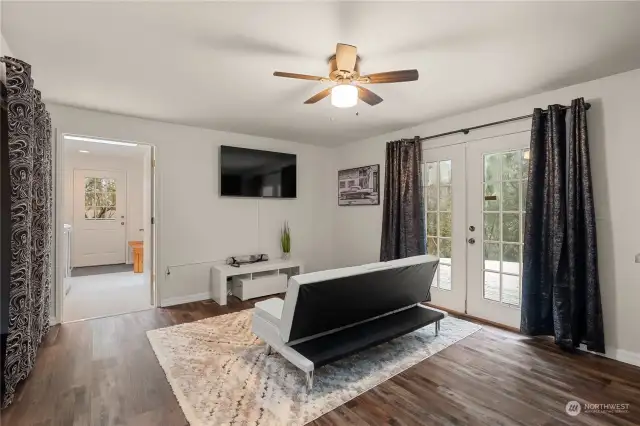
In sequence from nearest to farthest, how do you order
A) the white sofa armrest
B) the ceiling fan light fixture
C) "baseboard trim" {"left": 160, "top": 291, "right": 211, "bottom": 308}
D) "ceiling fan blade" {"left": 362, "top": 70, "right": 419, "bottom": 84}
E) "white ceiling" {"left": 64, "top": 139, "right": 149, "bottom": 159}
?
"ceiling fan blade" {"left": 362, "top": 70, "right": 419, "bottom": 84}
the ceiling fan light fixture
the white sofa armrest
"baseboard trim" {"left": 160, "top": 291, "right": 211, "bottom": 308}
"white ceiling" {"left": 64, "top": 139, "right": 149, "bottom": 159}

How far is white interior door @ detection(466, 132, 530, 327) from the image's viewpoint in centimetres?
320

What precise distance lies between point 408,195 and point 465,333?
1.72m

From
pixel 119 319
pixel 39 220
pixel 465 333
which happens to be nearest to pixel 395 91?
pixel 465 333

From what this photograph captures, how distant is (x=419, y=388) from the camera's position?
7.18 feet

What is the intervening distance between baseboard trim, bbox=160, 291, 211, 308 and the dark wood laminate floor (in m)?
1.03

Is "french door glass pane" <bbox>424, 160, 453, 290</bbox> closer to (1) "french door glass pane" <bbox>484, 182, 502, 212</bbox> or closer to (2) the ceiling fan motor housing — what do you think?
(1) "french door glass pane" <bbox>484, 182, 502, 212</bbox>

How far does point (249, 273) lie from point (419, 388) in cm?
282

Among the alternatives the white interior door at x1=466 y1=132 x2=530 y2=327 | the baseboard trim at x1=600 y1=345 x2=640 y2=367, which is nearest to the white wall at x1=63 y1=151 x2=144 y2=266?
the white interior door at x1=466 y1=132 x2=530 y2=327

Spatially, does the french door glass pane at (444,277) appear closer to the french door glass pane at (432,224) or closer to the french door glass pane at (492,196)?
the french door glass pane at (432,224)

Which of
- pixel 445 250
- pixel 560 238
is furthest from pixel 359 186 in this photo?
pixel 560 238

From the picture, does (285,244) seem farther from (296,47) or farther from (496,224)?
(296,47)

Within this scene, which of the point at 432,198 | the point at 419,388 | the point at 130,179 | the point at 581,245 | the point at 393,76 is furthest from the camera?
the point at 130,179

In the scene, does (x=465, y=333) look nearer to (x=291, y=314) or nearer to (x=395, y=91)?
(x=291, y=314)

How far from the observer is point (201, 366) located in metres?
2.46
